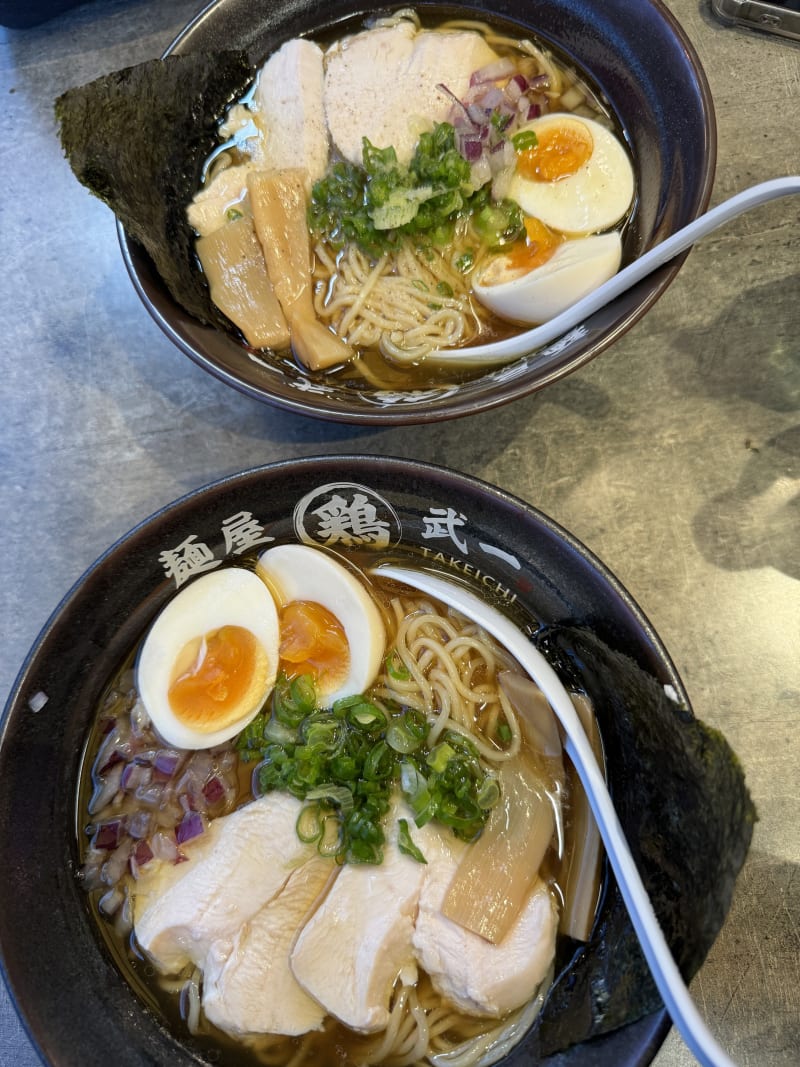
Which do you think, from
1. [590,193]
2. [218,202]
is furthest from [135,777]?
[590,193]

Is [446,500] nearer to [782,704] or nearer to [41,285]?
[782,704]

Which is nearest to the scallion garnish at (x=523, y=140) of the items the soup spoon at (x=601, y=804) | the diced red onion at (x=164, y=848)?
the soup spoon at (x=601, y=804)

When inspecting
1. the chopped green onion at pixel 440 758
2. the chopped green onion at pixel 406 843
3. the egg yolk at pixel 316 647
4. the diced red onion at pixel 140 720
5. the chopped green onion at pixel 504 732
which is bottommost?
the chopped green onion at pixel 406 843

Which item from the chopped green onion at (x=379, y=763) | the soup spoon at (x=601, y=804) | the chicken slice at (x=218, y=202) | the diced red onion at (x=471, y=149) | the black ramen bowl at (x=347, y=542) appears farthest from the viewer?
the chicken slice at (x=218, y=202)

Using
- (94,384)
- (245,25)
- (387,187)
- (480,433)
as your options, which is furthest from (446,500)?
(245,25)

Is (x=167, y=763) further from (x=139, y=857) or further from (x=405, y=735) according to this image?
(x=405, y=735)

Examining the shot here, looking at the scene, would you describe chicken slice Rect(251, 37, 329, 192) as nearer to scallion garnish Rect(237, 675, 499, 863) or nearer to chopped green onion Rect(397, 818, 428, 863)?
scallion garnish Rect(237, 675, 499, 863)

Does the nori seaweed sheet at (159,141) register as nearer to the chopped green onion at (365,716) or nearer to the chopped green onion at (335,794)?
the chopped green onion at (365,716)

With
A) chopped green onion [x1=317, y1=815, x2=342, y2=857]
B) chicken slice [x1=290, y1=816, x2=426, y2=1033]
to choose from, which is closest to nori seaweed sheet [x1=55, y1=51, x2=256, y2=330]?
chopped green onion [x1=317, y1=815, x2=342, y2=857]
